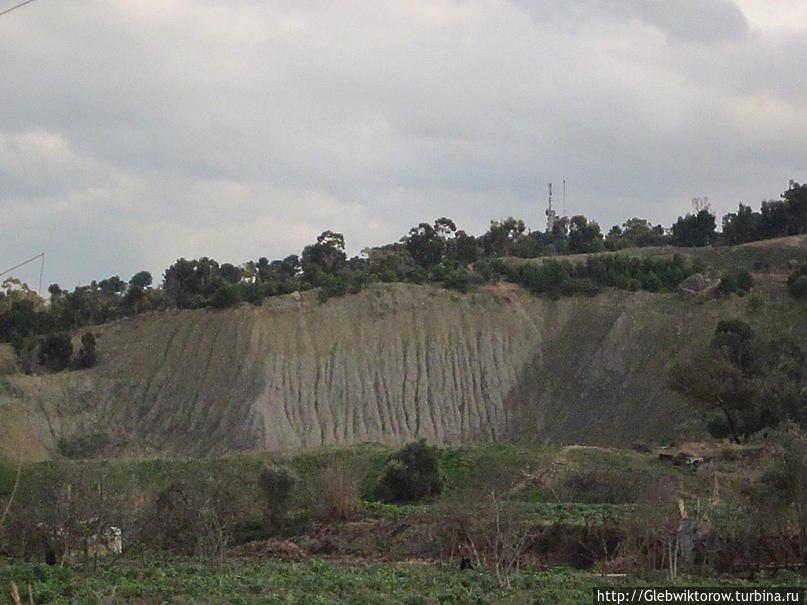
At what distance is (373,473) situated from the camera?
4797 centimetres

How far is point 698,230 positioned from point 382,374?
112 feet

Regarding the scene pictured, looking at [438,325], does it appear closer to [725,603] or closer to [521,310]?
[521,310]

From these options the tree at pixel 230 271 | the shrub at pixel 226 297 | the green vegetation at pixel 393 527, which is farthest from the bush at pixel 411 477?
the tree at pixel 230 271

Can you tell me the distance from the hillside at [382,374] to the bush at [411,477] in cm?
1938

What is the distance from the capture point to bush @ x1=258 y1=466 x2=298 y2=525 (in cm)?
4066

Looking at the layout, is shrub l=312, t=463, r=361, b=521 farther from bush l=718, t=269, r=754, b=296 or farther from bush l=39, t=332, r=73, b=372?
bush l=718, t=269, r=754, b=296

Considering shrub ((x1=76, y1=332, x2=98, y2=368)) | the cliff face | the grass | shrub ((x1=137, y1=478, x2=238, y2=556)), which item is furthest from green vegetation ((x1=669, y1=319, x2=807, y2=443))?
shrub ((x1=76, y1=332, x2=98, y2=368))

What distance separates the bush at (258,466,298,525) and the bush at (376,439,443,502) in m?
5.12

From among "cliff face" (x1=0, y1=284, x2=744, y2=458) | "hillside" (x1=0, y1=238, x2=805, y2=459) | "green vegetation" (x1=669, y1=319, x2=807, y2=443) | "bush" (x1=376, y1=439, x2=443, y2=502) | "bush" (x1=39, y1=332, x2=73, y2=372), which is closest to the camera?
"bush" (x1=376, y1=439, x2=443, y2=502)

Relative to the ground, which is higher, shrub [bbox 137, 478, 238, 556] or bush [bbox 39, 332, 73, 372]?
bush [bbox 39, 332, 73, 372]

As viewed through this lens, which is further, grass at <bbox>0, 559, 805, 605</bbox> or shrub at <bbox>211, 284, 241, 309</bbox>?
shrub at <bbox>211, 284, 241, 309</bbox>

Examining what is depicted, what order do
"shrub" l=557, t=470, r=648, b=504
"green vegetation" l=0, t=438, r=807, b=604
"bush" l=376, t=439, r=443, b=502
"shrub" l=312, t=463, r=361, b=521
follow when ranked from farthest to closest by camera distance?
"bush" l=376, t=439, r=443, b=502, "shrub" l=557, t=470, r=648, b=504, "shrub" l=312, t=463, r=361, b=521, "green vegetation" l=0, t=438, r=807, b=604

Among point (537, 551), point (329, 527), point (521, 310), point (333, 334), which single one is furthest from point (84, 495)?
point (521, 310)

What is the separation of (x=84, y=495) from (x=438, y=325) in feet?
142
